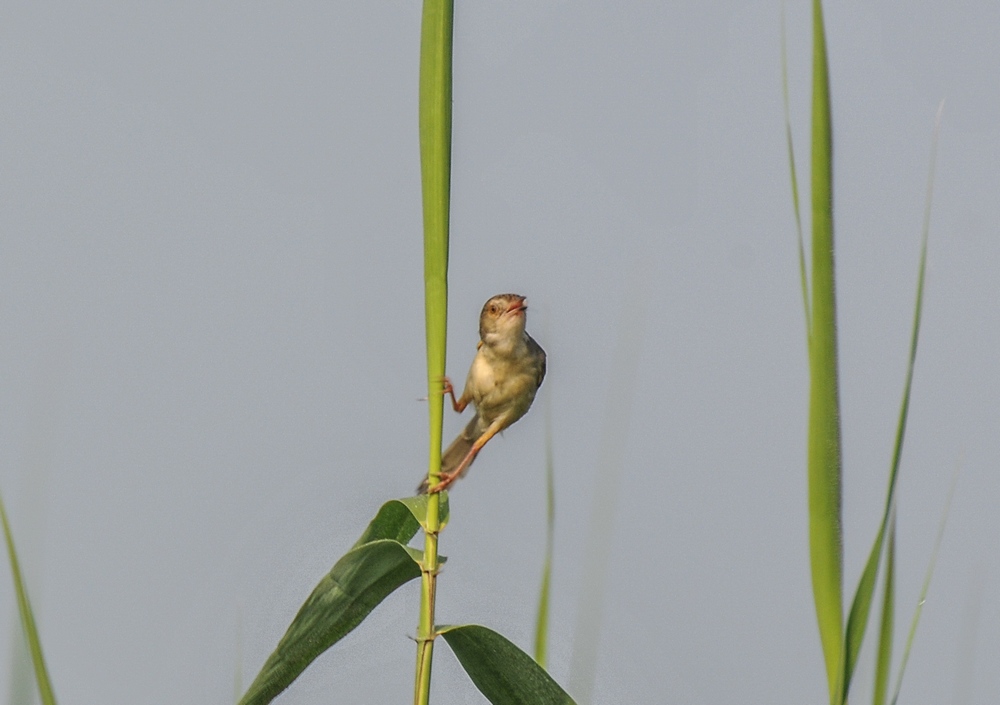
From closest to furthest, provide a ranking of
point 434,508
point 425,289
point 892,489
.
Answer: point 892,489
point 425,289
point 434,508

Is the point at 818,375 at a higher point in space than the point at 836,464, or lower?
higher

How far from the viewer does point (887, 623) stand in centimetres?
152

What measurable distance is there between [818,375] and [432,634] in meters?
0.60

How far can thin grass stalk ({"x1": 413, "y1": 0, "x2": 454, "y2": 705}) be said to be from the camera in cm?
142

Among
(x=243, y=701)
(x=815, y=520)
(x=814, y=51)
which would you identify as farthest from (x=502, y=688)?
(x=814, y=51)

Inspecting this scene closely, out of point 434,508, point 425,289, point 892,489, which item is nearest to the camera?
point 892,489

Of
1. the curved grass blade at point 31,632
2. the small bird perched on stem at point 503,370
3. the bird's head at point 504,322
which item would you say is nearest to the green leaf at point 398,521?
the curved grass blade at point 31,632

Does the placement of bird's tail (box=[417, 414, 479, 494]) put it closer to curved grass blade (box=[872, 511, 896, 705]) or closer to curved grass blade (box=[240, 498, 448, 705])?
curved grass blade (box=[240, 498, 448, 705])

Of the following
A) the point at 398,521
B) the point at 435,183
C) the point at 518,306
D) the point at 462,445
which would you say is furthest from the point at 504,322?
the point at 435,183

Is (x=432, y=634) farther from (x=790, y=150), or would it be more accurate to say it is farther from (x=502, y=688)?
(x=790, y=150)

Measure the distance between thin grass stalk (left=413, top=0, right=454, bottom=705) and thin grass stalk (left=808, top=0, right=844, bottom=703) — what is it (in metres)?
0.47

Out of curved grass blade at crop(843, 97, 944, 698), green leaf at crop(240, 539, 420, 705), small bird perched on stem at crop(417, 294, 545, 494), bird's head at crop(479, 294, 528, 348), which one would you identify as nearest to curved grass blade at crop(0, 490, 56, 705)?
green leaf at crop(240, 539, 420, 705)

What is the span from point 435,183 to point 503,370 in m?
1.64

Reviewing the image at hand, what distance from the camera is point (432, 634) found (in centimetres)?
150
